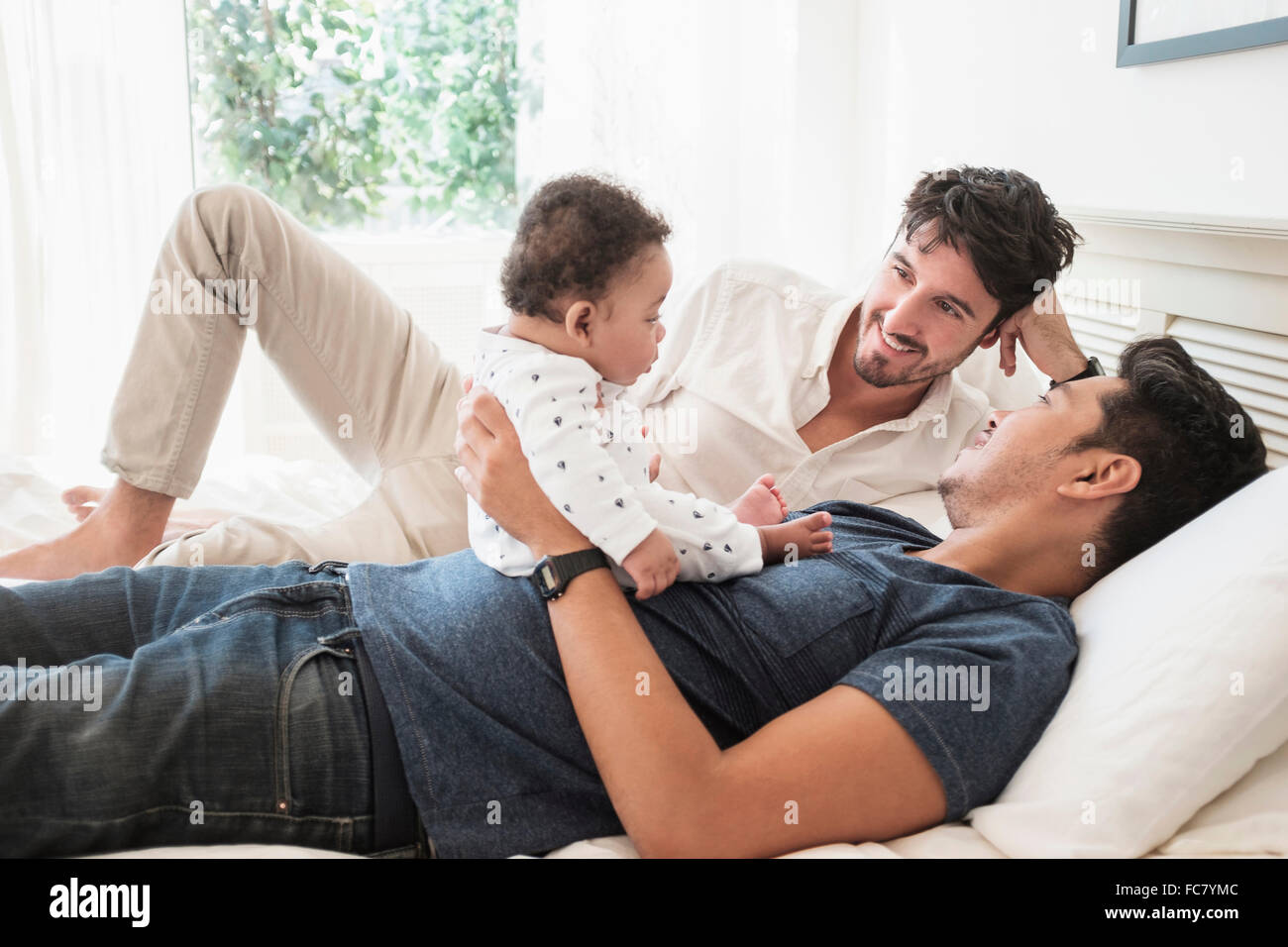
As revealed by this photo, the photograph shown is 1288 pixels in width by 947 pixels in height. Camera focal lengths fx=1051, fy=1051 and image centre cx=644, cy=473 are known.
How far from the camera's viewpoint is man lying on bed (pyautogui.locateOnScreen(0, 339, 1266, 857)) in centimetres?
103

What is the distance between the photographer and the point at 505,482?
4.02ft

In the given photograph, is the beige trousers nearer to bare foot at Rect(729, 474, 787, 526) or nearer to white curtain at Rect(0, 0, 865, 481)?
bare foot at Rect(729, 474, 787, 526)

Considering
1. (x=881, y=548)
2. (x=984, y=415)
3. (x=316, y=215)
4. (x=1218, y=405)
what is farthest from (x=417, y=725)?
(x=316, y=215)

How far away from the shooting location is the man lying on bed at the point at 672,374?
1.76 meters

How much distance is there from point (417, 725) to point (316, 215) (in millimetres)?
3673

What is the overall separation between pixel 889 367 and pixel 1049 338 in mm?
281

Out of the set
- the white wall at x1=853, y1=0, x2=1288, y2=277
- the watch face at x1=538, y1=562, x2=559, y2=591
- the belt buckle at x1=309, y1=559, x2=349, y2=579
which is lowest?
the belt buckle at x1=309, y1=559, x2=349, y2=579

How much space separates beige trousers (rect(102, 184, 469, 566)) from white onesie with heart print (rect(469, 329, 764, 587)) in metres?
0.56

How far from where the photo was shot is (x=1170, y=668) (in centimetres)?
107

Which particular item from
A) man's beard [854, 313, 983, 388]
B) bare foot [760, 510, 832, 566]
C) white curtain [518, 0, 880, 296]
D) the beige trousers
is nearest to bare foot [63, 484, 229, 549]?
the beige trousers

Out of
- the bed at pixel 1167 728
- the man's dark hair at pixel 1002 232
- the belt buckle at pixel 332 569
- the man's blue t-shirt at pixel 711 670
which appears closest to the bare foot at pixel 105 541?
the belt buckle at pixel 332 569

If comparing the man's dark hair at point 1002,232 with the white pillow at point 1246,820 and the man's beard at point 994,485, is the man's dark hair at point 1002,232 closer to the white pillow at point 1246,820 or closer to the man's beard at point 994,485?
the man's beard at point 994,485

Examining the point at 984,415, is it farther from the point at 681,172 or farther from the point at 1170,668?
the point at 681,172

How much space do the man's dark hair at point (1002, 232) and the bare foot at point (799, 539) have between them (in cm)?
73
